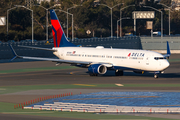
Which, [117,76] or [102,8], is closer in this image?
[117,76]

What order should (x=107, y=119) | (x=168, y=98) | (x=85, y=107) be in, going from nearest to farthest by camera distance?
(x=107, y=119) < (x=85, y=107) < (x=168, y=98)

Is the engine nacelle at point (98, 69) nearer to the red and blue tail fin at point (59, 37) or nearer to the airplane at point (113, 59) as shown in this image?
the airplane at point (113, 59)

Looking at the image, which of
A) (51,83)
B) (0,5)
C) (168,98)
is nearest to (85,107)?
(168,98)

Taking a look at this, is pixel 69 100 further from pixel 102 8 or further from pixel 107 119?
pixel 102 8

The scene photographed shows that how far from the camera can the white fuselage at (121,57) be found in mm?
44562

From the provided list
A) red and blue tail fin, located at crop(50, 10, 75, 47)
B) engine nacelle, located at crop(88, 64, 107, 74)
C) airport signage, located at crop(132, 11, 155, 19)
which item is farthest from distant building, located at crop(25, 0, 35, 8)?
engine nacelle, located at crop(88, 64, 107, 74)

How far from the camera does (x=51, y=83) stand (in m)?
41.7

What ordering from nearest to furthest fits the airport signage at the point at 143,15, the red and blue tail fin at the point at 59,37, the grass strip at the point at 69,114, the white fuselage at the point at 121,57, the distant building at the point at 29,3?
1. the grass strip at the point at 69,114
2. the white fuselage at the point at 121,57
3. the red and blue tail fin at the point at 59,37
4. the distant building at the point at 29,3
5. the airport signage at the point at 143,15

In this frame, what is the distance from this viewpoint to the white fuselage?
44.6 m

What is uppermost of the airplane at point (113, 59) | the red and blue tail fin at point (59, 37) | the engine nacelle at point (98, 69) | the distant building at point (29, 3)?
the distant building at point (29, 3)

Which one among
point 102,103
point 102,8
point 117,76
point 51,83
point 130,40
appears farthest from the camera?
point 102,8

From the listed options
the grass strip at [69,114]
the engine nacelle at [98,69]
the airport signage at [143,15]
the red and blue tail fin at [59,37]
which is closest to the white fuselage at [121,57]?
the engine nacelle at [98,69]

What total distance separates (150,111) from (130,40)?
9281 cm

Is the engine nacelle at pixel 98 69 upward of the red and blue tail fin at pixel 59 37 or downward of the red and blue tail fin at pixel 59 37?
downward
